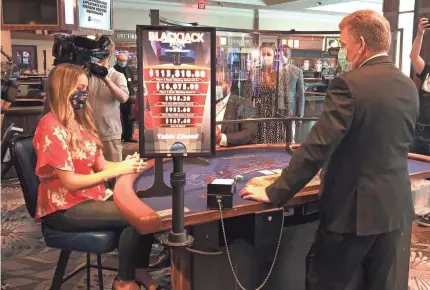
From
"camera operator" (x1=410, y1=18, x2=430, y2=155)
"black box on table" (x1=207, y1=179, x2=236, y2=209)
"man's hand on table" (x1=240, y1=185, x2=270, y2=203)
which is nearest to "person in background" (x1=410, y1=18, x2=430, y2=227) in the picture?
"camera operator" (x1=410, y1=18, x2=430, y2=155)

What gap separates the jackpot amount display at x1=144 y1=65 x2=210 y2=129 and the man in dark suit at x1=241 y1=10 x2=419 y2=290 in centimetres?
45

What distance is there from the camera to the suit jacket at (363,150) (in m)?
1.73

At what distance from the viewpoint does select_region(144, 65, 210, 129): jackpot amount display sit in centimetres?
174

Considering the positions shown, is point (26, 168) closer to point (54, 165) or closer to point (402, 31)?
point (54, 165)

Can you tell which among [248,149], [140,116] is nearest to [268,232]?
[140,116]

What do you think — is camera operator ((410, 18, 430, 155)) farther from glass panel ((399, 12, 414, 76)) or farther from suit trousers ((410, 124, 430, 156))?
glass panel ((399, 12, 414, 76))

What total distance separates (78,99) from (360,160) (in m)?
1.44

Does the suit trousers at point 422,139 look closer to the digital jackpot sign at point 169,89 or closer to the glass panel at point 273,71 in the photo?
the glass panel at point 273,71

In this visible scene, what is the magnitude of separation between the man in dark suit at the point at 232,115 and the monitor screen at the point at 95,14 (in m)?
1.90

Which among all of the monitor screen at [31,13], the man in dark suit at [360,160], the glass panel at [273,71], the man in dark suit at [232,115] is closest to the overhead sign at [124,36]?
the monitor screen at [31,13]

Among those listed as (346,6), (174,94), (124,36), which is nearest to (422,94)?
(174,94)

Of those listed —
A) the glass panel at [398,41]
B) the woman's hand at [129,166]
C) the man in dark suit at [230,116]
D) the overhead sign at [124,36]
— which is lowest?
the woman's hand at [129,166]

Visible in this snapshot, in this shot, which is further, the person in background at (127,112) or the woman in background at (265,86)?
the person in background at (127,112)

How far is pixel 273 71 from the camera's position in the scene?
2742 mm
